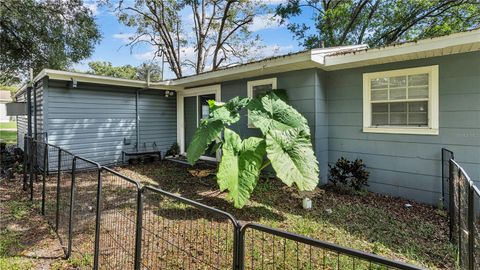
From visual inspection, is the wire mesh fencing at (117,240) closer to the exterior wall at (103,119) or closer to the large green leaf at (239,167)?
the large green leaf at (239,167)

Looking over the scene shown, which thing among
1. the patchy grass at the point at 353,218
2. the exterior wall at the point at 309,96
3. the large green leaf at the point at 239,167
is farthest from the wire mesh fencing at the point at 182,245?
the exterior wall at the point at 309,96

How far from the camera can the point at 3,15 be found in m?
8.96

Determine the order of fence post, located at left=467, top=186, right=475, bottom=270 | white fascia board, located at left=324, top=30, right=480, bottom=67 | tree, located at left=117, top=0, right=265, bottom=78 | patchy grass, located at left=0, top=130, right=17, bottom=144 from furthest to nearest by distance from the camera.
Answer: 1. tree, located at left=117, top=0, right=265, bottom=78
2. patchy grass, located at left=0, top=130, right=17, bottom=144
3. white fascia board, located at left=324, top=30, right=480, bottom=67
4. fence post, located at left=467, top=186, right=475, bottom=270

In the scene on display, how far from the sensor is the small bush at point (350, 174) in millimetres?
5082

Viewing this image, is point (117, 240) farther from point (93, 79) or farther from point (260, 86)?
point (93, 79)

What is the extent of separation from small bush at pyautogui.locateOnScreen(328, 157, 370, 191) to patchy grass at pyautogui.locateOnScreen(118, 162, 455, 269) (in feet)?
0.67

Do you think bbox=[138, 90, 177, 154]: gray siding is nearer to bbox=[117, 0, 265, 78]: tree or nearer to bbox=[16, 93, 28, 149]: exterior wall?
bbox=[16, 93, 28, 149]: exterior wall

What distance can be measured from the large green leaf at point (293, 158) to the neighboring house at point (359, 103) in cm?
136

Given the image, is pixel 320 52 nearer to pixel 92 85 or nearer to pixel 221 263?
pixel 221 263

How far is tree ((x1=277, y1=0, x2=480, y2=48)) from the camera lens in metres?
11.0

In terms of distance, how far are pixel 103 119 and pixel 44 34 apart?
16.7 ft

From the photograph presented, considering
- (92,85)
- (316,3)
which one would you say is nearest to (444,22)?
(316,3)

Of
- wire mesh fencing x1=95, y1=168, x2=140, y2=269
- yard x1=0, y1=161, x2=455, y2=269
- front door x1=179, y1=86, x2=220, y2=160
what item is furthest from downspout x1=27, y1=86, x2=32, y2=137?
wire mesh fencing x1=95, y1=168, x2=140, y2=269

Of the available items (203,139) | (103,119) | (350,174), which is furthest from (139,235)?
(103,119)
